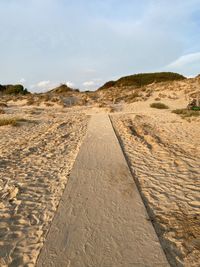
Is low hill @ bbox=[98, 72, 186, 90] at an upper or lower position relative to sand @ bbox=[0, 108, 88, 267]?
upper

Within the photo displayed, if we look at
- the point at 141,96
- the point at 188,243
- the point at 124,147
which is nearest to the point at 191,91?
the point at 141,96

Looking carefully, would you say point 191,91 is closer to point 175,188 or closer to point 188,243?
point 175,188

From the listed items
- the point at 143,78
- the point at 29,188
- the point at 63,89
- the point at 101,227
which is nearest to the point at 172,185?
the point at 101,227

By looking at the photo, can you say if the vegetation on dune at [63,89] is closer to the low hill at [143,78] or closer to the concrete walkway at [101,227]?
the low hill at [143,78]

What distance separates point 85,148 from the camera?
29.0ft

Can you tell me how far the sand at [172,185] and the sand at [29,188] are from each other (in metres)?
1.70

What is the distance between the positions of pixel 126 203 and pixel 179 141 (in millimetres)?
6023

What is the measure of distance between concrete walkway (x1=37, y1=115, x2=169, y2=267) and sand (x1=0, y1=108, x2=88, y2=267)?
0.21 metres

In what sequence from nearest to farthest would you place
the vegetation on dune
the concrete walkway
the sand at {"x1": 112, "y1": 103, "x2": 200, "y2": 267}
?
the concrete walkway
the sand at {"x1": 112, "y1": 103, "x2": 200, "y2": 267}
the vegetation on dune

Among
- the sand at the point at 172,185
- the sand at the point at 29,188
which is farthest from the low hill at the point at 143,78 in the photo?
the sand at the point at 29,188

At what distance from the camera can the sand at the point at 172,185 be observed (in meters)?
3.73

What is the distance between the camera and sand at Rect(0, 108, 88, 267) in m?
3.75

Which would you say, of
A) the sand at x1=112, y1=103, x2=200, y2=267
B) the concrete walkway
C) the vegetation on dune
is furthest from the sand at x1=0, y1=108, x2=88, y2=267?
the vegetation on dune

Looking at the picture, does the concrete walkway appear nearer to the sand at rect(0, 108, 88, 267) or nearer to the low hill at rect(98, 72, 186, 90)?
the sand at rect(0, 108, 88, 267)
